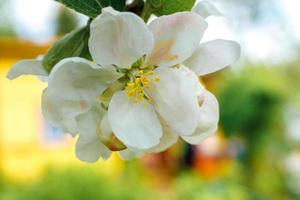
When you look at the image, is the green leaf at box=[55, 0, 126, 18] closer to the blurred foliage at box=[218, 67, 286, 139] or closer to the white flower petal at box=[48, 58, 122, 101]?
the white flower petal at box=[48, 58, 122, 101]

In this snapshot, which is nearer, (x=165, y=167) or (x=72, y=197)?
(x=72, y=197)

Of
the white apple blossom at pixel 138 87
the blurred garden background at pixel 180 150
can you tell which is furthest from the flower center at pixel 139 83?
the blurred garden background at pixel 180 150

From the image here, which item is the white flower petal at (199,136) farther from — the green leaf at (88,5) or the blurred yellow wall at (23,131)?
the blurred yellow wall at (23,131)

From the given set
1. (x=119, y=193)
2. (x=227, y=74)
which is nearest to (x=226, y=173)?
(x=227, y=74)

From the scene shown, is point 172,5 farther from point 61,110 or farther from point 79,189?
point 79,189

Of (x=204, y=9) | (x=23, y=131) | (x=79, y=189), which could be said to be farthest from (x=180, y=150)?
(x=204, y=9)

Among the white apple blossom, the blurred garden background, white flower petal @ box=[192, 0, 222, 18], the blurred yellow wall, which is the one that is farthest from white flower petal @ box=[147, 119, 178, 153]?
A: the blurred yellow wall

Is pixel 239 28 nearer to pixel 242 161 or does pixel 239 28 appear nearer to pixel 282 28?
pixel 282 28
